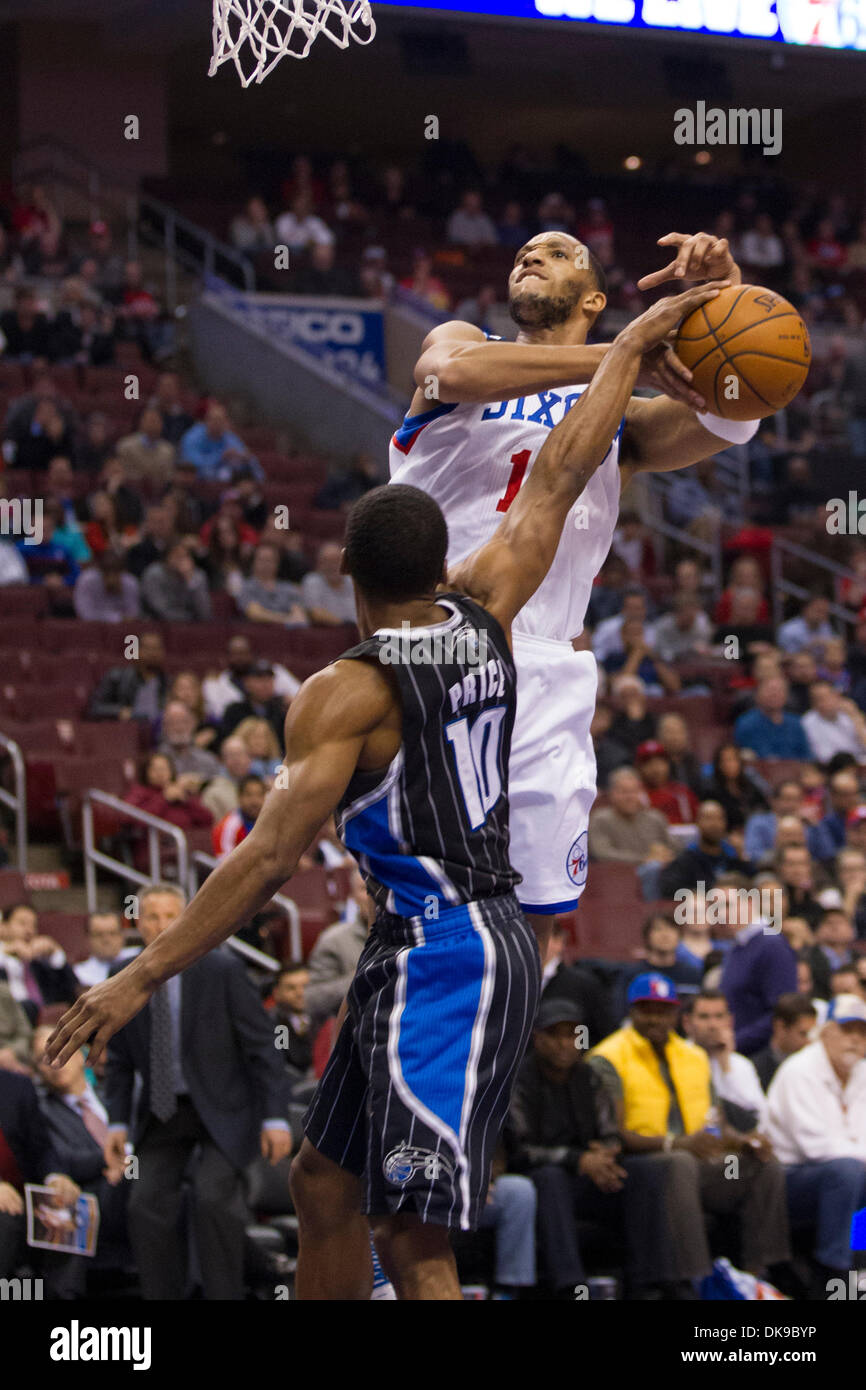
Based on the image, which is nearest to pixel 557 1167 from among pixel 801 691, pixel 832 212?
pixel 801 691

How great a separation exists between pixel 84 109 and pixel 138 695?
374 inches

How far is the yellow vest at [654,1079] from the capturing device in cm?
727

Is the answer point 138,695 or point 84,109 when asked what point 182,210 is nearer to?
point 84,109

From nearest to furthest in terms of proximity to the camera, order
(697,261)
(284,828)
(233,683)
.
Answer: (284,828) → (697,261) → (233,683)

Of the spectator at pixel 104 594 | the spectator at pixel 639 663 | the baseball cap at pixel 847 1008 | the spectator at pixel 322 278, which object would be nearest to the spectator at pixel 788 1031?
the baseball cap at pixel 847 1008

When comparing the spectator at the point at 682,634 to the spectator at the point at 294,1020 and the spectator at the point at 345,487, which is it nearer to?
the spectator at the point at 345,487

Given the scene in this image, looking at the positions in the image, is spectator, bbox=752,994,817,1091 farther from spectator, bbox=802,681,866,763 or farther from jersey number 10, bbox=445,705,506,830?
jersey number 10, bbox=445,705,506,830

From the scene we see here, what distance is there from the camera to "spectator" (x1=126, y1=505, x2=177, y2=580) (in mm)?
11844

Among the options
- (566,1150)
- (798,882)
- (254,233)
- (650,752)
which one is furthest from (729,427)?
(254,233)

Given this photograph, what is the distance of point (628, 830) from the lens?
396 inches

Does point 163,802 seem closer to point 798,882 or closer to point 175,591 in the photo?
point 175,591

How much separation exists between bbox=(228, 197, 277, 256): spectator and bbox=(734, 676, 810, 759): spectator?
7.74 m

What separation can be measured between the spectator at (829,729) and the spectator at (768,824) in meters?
1.39

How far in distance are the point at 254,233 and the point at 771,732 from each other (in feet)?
26.6
